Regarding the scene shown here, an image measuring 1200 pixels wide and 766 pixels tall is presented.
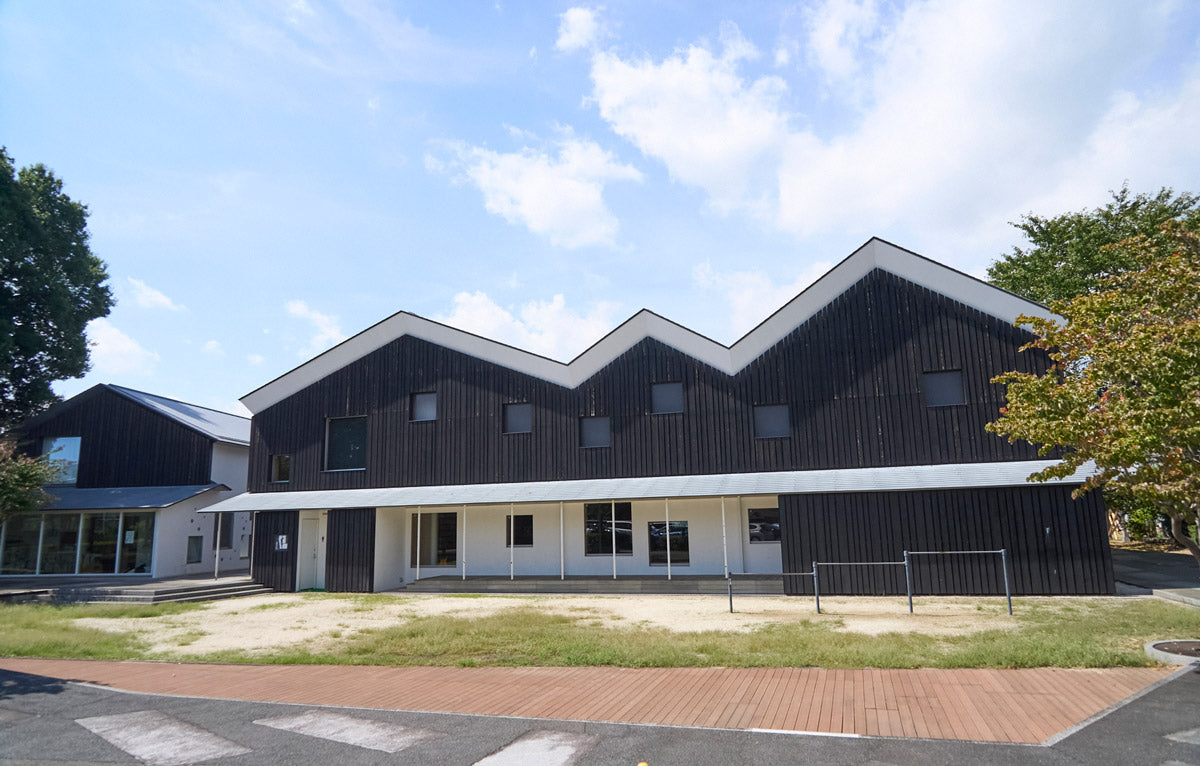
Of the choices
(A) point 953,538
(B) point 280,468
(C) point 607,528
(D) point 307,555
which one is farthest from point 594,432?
(B) point 280,468

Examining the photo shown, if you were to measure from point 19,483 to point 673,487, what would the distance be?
19.7m

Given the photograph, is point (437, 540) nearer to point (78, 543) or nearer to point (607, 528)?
point (607, 528)

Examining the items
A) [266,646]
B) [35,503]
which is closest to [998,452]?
[266,646]

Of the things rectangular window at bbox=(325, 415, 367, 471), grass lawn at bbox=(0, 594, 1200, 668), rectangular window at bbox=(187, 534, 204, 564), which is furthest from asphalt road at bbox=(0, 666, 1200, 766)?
rectangular window at bbox=(187, 534, 204, 564)

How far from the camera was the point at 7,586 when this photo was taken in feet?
74.6

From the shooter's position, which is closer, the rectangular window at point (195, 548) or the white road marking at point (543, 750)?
the white road marking at point (543, 750)


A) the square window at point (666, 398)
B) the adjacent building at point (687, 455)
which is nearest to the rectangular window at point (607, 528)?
the adjacent building at point (687, 455)

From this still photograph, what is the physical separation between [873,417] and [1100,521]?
544 cm

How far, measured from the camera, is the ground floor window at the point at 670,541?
66.3 ft

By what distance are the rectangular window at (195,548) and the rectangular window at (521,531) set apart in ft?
40.0

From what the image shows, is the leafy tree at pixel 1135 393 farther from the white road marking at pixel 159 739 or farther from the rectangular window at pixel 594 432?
the rectangular window at pixel 594 432

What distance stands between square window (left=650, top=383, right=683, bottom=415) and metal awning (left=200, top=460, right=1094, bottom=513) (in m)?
2.06

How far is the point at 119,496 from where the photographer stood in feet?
81.8

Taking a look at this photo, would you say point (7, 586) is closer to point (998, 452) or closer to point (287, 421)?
point (287, 421)
